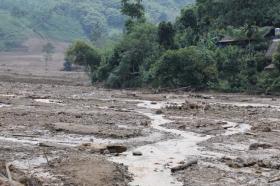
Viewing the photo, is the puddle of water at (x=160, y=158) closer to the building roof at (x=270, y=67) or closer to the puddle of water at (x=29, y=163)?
the puddle of water at (x=29, y=163)

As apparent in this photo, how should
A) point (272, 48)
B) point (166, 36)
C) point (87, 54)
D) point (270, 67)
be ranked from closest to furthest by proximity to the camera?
point (270, 67) → point (272, 48) → point (166, 36) → point (87, 54)

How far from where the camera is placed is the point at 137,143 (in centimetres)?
2488

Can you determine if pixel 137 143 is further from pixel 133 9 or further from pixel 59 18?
pixel 59 18

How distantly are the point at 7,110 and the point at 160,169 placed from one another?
20.4 meters

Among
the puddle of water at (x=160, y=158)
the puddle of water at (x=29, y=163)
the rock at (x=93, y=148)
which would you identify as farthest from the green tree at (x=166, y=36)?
the puddle of water at (x=29, y=163)

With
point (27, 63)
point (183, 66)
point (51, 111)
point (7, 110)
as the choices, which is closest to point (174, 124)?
point (51, 111)

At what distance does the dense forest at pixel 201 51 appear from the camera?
58188mm

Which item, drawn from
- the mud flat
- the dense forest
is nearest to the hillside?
the dense forest

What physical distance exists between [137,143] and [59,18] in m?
152

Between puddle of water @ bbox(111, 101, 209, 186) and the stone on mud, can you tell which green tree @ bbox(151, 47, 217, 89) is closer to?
puddle of water @ bbox(111, 101, 209, 186)

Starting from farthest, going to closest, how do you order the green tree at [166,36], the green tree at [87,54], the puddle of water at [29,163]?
the green tree at [87,54], the green tree at [166,36], the puddle of water at [29,163]

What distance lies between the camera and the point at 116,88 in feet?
220

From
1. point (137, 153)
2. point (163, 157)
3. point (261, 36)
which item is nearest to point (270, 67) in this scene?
point (261, 36)

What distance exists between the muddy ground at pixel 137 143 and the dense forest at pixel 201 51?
14.1 meters
